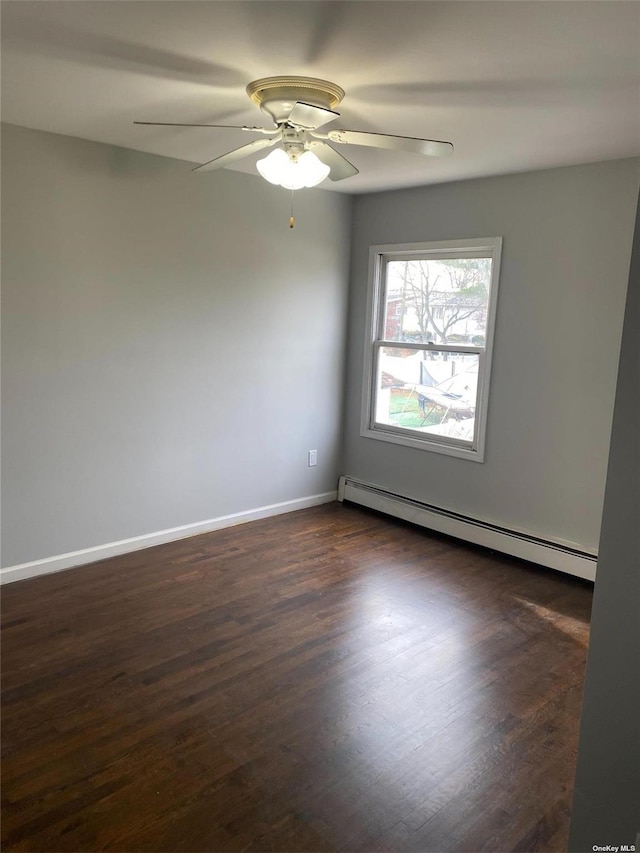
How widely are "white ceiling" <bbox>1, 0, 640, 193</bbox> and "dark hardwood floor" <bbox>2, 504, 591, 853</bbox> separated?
2.39 m

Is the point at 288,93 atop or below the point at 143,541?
atop

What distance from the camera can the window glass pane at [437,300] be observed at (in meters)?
4.20

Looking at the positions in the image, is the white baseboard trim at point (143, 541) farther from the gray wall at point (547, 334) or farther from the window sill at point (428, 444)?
A: the gray wall at point (547, 334)

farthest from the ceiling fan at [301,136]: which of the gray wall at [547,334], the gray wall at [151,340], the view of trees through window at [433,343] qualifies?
the view of trees through window at [433,343]

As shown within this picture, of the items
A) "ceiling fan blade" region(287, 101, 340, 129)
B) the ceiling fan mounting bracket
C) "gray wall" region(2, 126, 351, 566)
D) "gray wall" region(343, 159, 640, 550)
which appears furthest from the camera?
"gray wall" region(343, 159, 640, 550)

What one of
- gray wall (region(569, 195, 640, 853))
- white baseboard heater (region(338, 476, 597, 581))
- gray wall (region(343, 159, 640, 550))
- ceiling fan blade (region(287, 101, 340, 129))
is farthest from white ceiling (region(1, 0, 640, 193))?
white baseboard heater (region(338, 476, 597, 581))

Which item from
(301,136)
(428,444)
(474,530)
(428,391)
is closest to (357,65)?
(301,136)

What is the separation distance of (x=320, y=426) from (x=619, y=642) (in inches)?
163

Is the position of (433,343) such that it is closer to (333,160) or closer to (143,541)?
(333,160)

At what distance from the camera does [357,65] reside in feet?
7.20

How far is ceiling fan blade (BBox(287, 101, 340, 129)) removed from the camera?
7.18 ft

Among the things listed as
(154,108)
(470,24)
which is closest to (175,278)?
(154,108)

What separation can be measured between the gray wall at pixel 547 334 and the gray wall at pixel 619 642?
2.95 m

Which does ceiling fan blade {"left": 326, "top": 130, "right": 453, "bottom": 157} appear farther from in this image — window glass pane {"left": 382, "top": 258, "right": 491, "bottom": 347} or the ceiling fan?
window glass pane {"left": 382, "top": 258, "right": 491, "bottom": 347}
